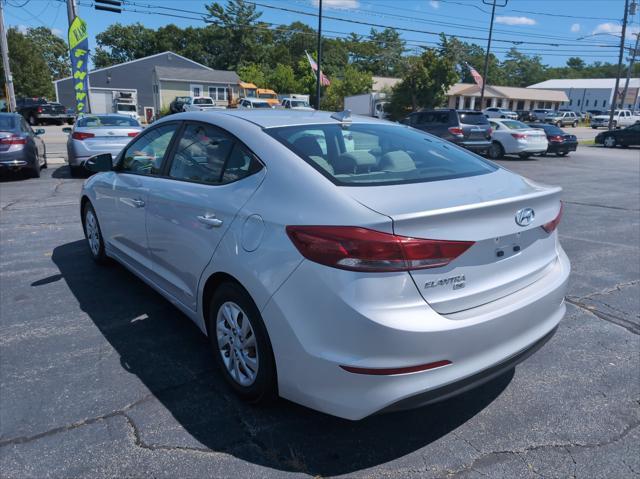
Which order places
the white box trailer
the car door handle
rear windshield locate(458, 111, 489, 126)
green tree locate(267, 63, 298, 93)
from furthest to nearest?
green tree locate(267, 63, 298, 93)
the white box trailer
rear windshield locate(458, 111, 489, 126)
the car door handle

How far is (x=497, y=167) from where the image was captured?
10.9ft

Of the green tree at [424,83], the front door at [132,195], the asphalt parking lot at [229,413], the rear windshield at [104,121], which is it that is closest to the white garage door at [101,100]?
the green tree at [424,83]

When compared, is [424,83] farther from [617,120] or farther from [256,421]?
[256,421]

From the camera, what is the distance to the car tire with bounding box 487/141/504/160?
19758mm

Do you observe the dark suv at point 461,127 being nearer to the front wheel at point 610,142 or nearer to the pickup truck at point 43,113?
the front wheel at point 610,142

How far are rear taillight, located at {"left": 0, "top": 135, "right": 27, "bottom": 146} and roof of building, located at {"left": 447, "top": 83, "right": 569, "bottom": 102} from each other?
208 feet

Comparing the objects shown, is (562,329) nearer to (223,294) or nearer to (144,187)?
(223,294)

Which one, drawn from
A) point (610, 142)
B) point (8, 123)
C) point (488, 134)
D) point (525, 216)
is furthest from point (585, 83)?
point (525, 216)

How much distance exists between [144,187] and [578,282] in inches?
169

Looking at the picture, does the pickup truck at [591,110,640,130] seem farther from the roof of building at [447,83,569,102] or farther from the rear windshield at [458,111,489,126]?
the rear windshield at [458,111,489,126]

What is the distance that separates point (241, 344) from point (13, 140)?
33.9 feet

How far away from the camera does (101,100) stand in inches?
2020

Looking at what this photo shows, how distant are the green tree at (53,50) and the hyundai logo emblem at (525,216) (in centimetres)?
11513

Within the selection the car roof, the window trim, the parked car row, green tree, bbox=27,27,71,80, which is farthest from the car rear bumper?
green tree, bbox=27,27,71,80
